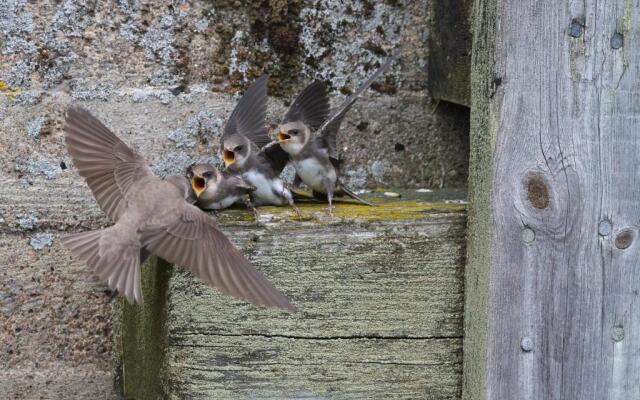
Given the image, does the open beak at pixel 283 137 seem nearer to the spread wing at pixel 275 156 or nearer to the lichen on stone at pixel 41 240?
the spread wing at pixel 275 156

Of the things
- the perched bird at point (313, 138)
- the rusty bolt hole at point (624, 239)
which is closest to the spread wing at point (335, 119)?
the perched bird at point (313, 138)

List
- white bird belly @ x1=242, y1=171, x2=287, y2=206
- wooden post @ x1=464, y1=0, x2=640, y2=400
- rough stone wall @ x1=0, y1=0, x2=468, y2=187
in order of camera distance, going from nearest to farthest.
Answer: wooden post @ x1=464, y1=0, x2=640, y2=400, white bird belly @ x1=242, y1=171, x2=287, y2=206, rough stone wall @ x1=0, y1=0, x2=468, y2=187

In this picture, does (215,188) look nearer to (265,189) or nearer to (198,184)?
(198,184)

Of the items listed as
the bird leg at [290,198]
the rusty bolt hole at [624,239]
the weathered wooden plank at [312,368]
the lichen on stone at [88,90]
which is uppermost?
the lichen on stone at [88,90]

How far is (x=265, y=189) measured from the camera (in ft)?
7.36

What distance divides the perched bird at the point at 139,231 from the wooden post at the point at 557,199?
0.47 metres

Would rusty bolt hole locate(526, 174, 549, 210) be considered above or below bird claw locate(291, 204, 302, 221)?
above

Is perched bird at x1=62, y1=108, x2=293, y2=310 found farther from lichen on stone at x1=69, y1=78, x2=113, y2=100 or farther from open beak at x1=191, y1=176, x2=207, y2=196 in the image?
lichen on stone at x1=69, y1=78, x2=113, y2=100

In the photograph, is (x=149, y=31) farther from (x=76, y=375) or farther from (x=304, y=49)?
(x=76, y=375)

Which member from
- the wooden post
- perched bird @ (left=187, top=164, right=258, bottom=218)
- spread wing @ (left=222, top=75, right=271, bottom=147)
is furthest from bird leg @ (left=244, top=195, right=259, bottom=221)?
the wooden post

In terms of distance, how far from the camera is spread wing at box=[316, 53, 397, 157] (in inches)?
84.9

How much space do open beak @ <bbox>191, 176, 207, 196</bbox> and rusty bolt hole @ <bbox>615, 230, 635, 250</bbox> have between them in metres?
0.94

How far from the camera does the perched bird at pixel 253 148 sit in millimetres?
2215

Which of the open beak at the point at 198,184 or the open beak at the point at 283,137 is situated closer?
the open beak at the point at 198,184
